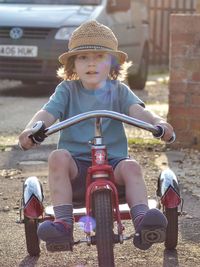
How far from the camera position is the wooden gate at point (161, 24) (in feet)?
59.1

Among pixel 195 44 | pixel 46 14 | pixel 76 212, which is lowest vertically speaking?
pixel 76 212

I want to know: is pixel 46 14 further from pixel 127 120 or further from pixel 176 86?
pixel 127 120

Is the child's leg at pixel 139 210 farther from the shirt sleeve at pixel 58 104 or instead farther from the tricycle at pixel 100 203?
the shirt sleeve at pixel 58 104

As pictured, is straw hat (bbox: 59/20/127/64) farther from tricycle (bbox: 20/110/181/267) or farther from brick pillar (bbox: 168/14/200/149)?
brick pillar (bbox: 168/14/200/149)

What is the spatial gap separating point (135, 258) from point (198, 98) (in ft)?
9.91

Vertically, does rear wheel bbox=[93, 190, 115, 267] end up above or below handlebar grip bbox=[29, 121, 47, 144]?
below

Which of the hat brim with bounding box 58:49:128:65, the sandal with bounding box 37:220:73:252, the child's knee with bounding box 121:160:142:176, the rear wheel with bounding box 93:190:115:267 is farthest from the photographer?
the hat brim with bounding box 58:49:128:65

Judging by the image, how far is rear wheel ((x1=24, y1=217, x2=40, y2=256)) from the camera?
14.3ft

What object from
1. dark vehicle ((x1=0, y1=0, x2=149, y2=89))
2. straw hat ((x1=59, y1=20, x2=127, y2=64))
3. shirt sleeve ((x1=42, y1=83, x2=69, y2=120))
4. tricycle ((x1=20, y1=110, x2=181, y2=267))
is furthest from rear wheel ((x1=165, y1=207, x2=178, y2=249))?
dark vehicle ((x1=0, y1=0, x2=149, y2=89))

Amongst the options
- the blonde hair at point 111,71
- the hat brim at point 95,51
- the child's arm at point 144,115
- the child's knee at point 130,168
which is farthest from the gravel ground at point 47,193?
the hat brim at point 95,51

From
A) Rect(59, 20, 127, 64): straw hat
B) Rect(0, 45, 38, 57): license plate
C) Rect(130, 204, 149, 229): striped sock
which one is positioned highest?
Rect(0, 45, 38, 57): license plate

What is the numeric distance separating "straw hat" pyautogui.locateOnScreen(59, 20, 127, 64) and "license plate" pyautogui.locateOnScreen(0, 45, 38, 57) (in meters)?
6.20

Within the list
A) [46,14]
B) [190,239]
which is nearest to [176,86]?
[190,239]

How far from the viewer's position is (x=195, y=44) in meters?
7.13
